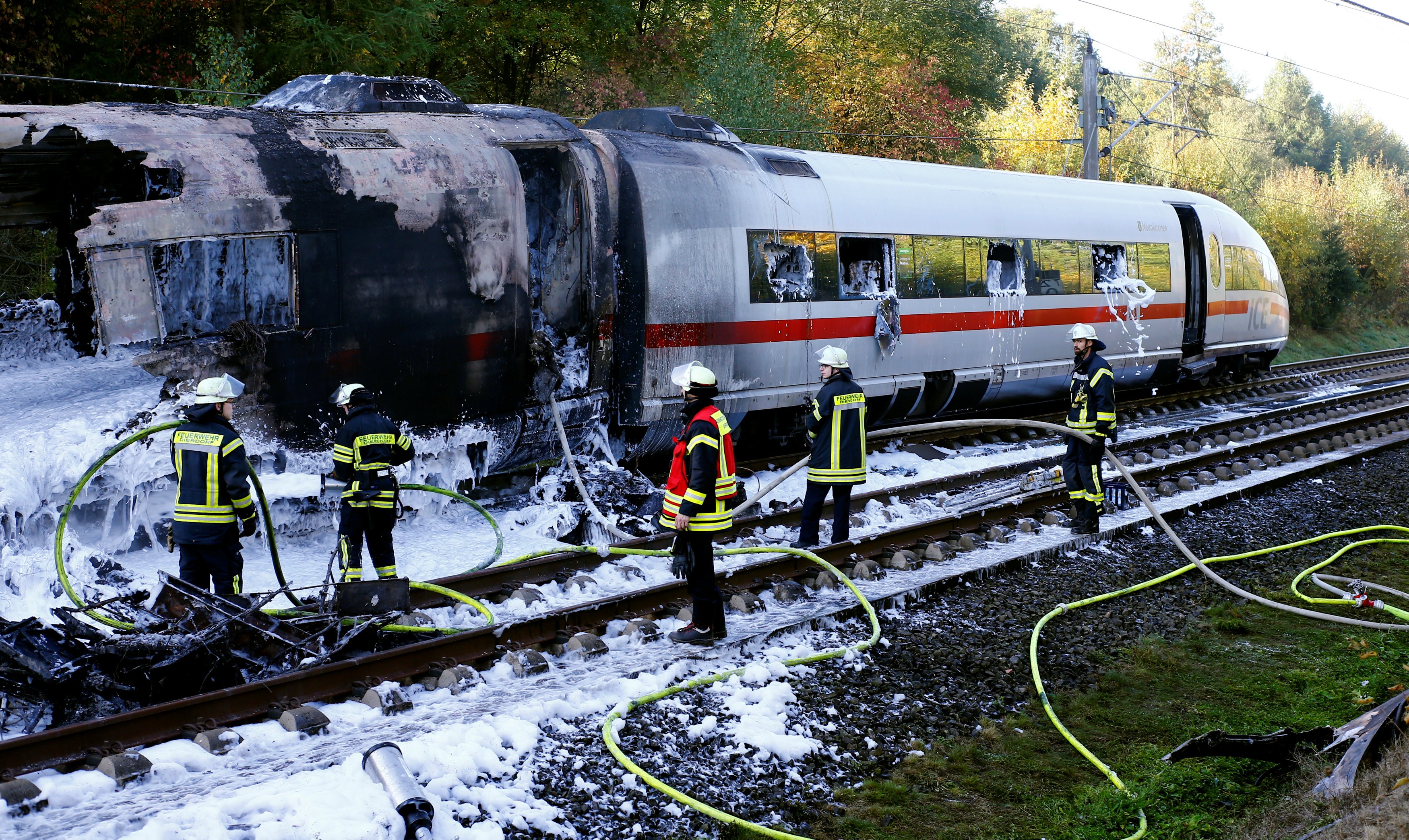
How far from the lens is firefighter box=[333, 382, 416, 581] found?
7297 mm

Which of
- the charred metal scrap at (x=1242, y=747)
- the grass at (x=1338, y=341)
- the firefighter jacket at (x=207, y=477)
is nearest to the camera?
the charred metal scrap at (x=1242, y=747)

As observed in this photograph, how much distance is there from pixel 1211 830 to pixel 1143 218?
14.0m

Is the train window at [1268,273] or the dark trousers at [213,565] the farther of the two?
the train window at [1268,273]

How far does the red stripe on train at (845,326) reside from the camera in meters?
10.7

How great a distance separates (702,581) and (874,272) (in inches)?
284

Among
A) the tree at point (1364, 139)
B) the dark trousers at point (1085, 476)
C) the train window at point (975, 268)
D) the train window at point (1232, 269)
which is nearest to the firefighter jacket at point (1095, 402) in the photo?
the dark trousers at point (1085, 476)

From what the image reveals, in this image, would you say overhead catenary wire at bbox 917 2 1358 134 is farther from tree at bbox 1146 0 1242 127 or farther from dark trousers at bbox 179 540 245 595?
dark trousers at bbox 179 540 245 595

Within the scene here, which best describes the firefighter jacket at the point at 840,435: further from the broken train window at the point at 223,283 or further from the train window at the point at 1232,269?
the train window at the point at 1232,269

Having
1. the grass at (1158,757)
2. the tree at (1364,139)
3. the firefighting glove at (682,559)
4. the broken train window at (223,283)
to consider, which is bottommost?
the grass at (1158,757)

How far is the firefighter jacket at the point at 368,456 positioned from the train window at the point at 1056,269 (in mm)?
10046

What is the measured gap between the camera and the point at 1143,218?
56.3 feet

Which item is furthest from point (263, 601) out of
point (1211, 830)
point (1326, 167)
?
point (1326, 167)

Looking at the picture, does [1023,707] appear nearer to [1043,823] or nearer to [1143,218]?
[1043,823]

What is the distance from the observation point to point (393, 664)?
6.07 m
